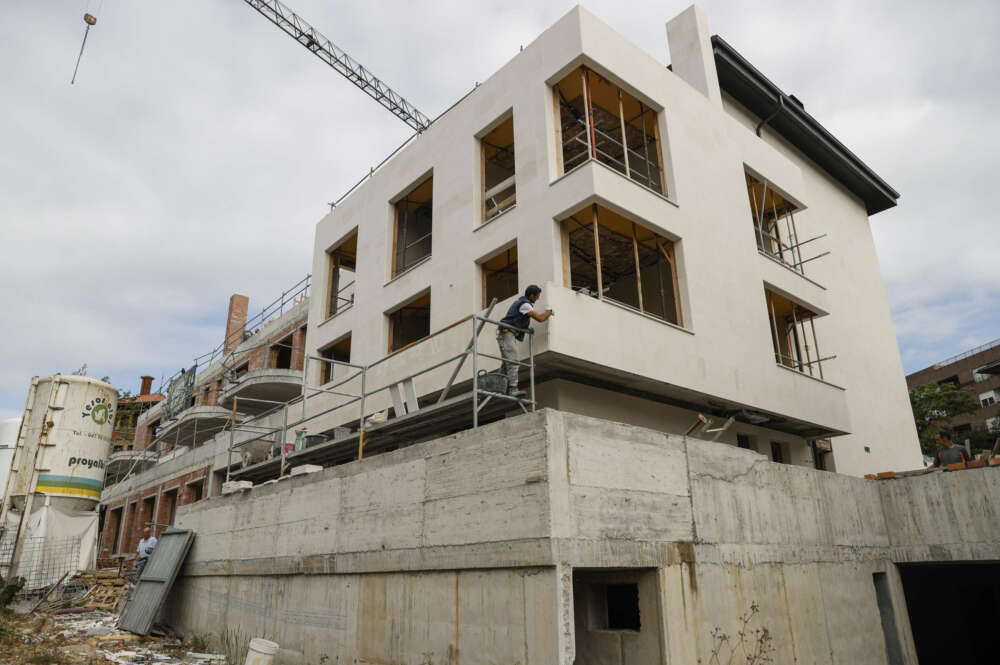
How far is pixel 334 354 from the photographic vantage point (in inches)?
745

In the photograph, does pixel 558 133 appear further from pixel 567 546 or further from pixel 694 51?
pixel 567 546

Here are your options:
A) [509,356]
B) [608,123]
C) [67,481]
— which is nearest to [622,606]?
[509,356]

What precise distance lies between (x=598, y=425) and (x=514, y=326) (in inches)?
99.5

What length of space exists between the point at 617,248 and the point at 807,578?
7.86m

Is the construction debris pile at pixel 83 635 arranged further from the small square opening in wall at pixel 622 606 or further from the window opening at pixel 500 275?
the window opening at pixel 500 275

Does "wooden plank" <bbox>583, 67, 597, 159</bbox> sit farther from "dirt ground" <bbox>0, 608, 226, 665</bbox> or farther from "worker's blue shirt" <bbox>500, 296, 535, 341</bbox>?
"dirt ground" <bbox>0, 608, 226, 665</bbox>

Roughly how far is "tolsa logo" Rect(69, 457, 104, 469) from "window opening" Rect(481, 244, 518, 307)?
588 inches

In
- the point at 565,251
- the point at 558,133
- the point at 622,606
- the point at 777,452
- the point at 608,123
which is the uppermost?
the point at 608,123

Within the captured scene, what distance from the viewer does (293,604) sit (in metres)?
10.3

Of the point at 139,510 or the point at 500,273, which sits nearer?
the point at 500,273

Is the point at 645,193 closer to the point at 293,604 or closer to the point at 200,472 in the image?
the point at 293,604

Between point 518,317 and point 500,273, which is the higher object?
point 500,273

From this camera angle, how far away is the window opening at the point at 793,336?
16.8 m

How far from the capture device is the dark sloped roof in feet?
62.0
